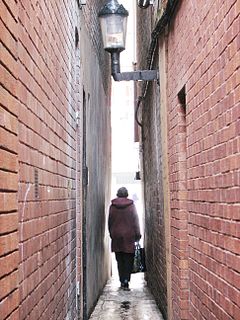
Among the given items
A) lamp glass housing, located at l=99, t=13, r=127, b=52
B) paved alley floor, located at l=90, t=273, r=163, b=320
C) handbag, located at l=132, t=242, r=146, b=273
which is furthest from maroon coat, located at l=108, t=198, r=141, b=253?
lamp glass housing, located at l=99, t=13, r=127, b=52

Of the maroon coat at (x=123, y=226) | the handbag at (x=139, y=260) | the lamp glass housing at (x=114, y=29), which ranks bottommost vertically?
the handbag at (x=139, y=260)

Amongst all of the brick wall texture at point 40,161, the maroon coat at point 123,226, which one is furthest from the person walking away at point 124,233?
the brick wall texture at point 40,161

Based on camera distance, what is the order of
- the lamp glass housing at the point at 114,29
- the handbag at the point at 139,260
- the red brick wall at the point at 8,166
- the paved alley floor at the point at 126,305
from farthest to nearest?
the handbag at the point at 139,260
the lamp glass housing at the point at 114,29
the paved alley floor at the point at 126,305
the red brick wall at the point at 8,166

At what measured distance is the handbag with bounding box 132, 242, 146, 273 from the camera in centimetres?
1155

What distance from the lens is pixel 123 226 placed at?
1130 centimetres

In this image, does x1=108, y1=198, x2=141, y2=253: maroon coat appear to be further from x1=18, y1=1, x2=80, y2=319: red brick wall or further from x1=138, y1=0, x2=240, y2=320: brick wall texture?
x1=18, y1=1, x2=80, y2=319: red brick wall

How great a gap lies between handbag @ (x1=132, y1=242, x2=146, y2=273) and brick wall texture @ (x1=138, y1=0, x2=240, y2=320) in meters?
5.27

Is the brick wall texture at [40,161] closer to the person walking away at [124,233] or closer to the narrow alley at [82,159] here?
the narrow alley at [82,159]

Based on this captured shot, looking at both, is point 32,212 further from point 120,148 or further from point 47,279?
point 120,148

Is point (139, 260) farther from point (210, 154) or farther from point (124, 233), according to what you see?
point (210, 154)

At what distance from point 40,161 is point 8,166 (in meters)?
1.17

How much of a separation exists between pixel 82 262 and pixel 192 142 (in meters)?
2.91

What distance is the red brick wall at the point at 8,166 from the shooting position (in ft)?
8.50

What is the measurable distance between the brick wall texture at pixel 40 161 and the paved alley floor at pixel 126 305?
177 cm
